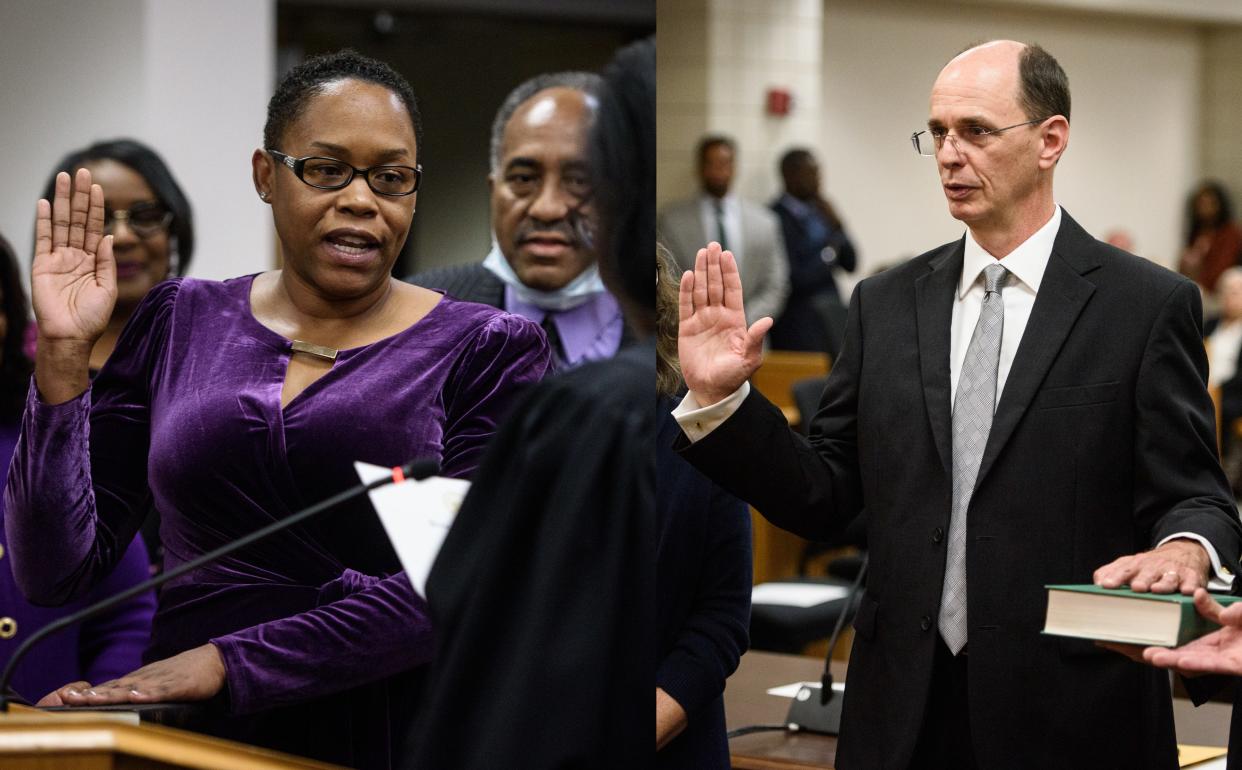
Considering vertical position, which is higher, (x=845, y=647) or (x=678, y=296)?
(x=678, y=296)

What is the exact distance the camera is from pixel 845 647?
464cm

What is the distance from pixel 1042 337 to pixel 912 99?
1034 cm

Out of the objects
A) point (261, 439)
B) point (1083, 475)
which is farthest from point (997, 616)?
point (261, 439)

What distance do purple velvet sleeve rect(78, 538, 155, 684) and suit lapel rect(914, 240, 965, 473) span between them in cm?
119

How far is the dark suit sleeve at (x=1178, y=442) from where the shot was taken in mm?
1859

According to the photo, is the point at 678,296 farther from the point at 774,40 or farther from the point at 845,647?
the point at 774,40

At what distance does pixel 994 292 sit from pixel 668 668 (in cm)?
70

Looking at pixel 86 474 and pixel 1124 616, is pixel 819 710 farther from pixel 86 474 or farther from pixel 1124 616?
pixel 86 474

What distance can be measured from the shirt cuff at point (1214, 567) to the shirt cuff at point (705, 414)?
1.87ft

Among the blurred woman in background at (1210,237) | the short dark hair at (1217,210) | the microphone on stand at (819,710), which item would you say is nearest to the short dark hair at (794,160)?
the blurred woman in background at (1210,237)

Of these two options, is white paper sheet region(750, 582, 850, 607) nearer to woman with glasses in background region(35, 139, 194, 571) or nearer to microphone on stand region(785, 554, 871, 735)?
microphone on stand region(785, 554, 871, 735)

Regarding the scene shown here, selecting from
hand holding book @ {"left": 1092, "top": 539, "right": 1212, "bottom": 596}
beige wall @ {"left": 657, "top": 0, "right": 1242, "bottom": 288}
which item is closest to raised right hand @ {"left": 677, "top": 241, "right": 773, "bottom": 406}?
hand holding book @ {"left": 1092, "top": 539, "right": 1212, "bottom": 596}

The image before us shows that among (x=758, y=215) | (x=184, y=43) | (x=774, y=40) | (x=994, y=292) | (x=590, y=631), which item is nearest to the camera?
(x=590, y=631)

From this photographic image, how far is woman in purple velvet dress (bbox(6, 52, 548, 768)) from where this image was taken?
1.85 meters
